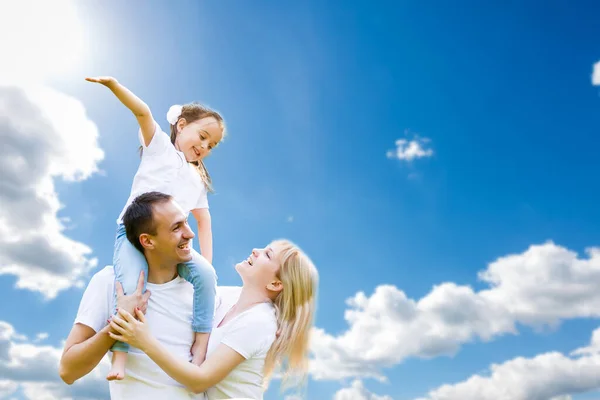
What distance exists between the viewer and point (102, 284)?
432cm

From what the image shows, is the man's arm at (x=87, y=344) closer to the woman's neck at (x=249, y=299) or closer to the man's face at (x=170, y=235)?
the man's face at (x=170, y=235)

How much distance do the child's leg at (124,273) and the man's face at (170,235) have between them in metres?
0.14

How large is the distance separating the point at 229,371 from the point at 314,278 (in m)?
0.99

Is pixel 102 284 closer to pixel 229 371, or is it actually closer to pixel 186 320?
pixel 186 320

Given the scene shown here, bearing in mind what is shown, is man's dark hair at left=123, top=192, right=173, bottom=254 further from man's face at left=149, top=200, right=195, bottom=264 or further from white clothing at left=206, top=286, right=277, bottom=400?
white clothing at left=206, top=286, right=277, bottom=400

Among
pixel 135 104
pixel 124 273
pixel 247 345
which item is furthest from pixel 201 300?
pixel 135 104

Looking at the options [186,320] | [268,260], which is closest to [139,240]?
[186,320]

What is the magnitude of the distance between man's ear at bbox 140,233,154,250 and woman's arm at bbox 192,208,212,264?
1.69 m

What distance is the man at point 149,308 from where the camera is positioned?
13.4ft

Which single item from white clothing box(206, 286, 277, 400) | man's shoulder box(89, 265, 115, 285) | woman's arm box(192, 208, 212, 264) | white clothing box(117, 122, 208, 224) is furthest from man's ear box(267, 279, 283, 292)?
woman's arm box(192, 208, 212, 264)

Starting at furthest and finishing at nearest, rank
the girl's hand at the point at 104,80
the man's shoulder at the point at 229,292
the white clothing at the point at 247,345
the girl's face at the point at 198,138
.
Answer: the girl's face at the point at 198,138 < the man's shoulder at the point at 229,292 < the girl's hand at the point at 104,80 < the white clothing at the point at 247,345

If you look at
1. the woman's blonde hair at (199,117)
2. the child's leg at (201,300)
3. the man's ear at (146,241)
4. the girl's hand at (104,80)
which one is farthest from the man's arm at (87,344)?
the woman's blonde hair at (199,117)

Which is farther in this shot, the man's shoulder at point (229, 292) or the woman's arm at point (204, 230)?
the woman's arm at point (204, 230)

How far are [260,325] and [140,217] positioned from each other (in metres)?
1.18
